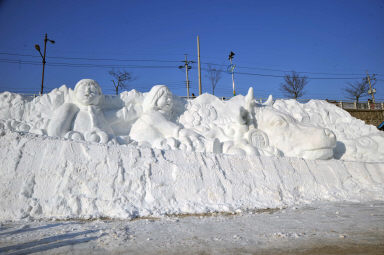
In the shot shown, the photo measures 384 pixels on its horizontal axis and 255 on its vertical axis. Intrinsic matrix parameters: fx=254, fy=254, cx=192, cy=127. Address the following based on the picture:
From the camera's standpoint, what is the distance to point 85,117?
4.11 metres

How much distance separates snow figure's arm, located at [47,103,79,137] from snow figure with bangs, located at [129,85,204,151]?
98 cm

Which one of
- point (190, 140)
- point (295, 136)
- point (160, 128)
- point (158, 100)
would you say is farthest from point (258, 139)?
point (158, 100)

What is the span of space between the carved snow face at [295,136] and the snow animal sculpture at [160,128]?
1.23m

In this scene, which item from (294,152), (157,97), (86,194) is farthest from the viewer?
(157,97)

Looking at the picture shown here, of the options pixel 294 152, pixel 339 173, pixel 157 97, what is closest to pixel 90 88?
pixel 157 97

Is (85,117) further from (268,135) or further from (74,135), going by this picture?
(268,135)

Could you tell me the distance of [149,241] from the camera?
5.45 ft

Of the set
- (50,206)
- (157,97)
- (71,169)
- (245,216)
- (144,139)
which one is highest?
(157,97)

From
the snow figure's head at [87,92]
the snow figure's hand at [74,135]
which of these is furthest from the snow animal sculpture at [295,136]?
the snow figure's hand at [74,135]

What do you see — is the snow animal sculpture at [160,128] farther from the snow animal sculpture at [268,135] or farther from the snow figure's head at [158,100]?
the snow animal sculpture at [268,135]

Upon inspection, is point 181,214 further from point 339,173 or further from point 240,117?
point 339,173

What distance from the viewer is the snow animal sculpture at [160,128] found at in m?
4.01

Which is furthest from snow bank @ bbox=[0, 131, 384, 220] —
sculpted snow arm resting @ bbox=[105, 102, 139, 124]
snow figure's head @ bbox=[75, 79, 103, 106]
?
sculpted snow arm resting @ bbox=[105, 102, 139, 124]

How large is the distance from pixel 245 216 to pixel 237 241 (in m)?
0.78
